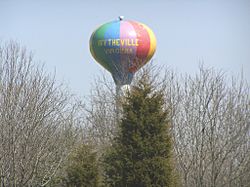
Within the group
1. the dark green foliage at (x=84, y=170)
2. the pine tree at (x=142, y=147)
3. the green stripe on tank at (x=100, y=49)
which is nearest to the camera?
the pine tree at (x=142, y=147)

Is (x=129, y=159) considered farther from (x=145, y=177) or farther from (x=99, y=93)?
(x=99, y=93)

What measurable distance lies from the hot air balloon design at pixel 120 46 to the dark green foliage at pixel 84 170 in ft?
45.2

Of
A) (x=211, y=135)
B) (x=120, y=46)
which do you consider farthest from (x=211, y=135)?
(x=120, y=46)

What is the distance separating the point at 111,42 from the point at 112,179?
18836 millimetres

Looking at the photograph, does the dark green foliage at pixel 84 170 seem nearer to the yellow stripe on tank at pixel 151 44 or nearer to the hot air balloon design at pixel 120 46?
the hot air balloon design at pixel 120 46

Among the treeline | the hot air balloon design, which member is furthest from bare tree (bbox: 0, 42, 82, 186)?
the hot air balloon design

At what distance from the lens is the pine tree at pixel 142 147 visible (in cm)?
1113

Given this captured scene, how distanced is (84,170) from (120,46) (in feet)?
A: 50.1

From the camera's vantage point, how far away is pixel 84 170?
15273mm

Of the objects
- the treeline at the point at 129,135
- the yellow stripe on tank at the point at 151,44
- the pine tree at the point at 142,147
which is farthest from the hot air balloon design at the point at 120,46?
the pine tree at the point at 142,147

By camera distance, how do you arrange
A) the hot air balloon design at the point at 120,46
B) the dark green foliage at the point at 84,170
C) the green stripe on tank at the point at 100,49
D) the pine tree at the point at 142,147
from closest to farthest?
the pine tree at the point at 142,147 → the dark green foliage at the point at 84,170 → the hot air balloon design at the point at 120,46 → the green stripe on tank at the point at 100,49

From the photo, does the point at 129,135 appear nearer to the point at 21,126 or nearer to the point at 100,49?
the point at 21,126

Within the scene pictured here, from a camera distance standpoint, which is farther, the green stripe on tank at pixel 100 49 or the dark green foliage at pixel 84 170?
the green stripe on tank at pixel 100 49

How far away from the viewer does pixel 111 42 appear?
29734 millimetres
